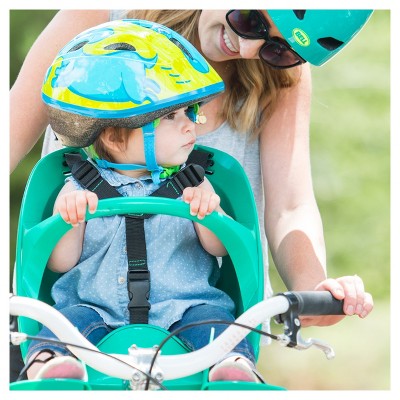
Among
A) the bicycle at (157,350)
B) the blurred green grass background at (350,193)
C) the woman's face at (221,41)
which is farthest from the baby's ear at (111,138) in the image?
the blurred green grass background at (350,193)

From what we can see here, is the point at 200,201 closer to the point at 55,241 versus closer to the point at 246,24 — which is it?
the point at 55,241

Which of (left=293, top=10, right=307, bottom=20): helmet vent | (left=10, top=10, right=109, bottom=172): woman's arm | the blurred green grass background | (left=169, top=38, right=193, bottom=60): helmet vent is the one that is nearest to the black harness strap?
(left=10, top=10, right=109, bottom=172): woman's arm

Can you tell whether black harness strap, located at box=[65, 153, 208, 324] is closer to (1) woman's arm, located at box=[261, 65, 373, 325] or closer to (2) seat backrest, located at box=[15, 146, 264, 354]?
(2) seat backrest, located at box=[15, 146, 264, 354]

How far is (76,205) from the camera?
2.77 metres

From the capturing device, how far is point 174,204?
279 cm

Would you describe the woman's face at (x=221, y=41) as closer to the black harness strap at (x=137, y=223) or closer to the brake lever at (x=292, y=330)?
the black harness strap at (x=137, y=223)

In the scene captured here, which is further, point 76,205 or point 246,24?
point 246,24

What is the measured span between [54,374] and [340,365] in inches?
216

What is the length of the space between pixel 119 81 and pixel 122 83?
11 millimetres

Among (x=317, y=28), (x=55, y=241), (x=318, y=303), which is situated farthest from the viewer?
(x=317, y=28)

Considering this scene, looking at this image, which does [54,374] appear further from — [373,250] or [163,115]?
[373,250]

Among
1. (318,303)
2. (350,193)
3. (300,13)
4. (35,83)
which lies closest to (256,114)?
(300,13)

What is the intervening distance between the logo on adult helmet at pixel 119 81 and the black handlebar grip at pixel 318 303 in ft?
2.61

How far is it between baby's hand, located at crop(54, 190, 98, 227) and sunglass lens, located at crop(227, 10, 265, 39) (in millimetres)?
780
